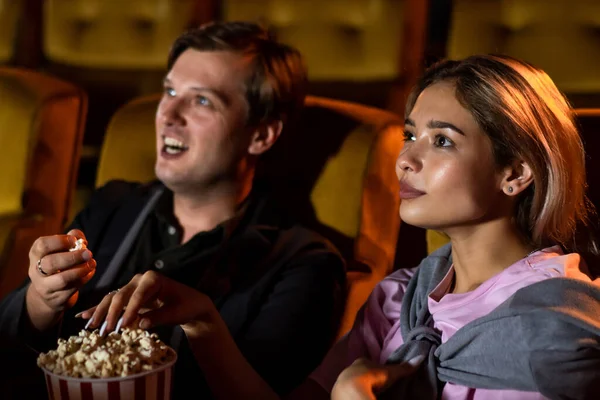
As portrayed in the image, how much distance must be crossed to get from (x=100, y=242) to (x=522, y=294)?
31.9 inches

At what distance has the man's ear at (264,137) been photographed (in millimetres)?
1537

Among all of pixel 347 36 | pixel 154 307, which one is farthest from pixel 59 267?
pixel 347 36

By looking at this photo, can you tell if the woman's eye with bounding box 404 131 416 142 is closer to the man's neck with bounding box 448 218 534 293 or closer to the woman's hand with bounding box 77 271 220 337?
the man's neck with bounding box 448 218 534 293

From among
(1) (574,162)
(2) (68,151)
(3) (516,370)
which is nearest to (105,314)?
(3) (516,370)

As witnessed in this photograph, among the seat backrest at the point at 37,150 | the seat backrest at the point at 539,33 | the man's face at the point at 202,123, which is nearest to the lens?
the man's face at the point at 202,123

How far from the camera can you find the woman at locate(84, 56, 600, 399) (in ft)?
3.11

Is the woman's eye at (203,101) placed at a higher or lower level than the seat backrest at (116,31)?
higher

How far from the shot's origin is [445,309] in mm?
1062

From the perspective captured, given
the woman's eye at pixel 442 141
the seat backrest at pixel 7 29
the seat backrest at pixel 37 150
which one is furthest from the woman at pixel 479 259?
the seat backrest at pixel 7 29

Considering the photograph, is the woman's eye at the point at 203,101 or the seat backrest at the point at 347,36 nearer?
the woman's eye at the point at 203,101

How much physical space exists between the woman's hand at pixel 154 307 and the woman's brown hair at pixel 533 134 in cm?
42

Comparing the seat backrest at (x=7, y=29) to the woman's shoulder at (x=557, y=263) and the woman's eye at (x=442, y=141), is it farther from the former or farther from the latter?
the woman's shoulder at (x=557, y=263)

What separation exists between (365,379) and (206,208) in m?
0.64

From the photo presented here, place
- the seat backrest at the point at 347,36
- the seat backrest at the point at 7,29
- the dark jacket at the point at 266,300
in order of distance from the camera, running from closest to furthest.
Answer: the dark jacket at the point at 266,300, the seat backrest at the point at 347,36, the seat backrest at the point at 7,29
